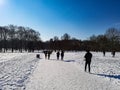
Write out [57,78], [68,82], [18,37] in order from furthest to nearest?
[18,37] → [57,78] → [68,82]

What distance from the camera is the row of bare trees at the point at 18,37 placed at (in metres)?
88.8

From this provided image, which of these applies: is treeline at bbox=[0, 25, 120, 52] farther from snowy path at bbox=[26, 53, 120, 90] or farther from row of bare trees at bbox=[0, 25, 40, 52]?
snowy path at bbox=[26, 53, 120, 90]

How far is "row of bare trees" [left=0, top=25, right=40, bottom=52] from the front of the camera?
88.8 metres

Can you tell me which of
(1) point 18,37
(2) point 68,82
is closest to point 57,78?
(2) point 68,82

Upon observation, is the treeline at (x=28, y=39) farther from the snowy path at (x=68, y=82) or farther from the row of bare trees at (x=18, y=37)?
the snowy path at (x=68, y=82)

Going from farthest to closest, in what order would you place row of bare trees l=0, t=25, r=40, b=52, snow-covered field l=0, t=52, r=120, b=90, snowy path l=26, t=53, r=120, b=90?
1. row of bare trees l=0, t=25, r=40, b=52
2. snow-covered field l=0, t=52, r=120, b=90
3. snowy path l=26, t=53, r=120, b=90

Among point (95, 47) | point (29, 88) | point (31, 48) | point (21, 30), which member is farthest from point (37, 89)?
point (95, 47)

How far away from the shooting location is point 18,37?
96.0 m

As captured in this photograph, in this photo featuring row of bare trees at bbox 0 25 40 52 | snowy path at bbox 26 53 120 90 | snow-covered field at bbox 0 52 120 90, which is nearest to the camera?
snowy path at bbox 26 53 120 90

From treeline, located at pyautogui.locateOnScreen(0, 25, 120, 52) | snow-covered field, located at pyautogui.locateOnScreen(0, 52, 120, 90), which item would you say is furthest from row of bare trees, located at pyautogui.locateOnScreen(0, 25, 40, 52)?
snow-covered field, located at pyautogui.locateOnScreen(0, 52, 120, 90)

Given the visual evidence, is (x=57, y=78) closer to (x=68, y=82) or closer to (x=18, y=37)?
(x=68, y=82)

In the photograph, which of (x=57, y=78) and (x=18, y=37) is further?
(x=18, y=37)

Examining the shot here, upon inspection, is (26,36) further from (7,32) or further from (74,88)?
(74,88)

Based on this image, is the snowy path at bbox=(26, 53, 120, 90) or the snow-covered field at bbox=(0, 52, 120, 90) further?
the snow-covered field at bbox=(0, 52, 120, 90)
